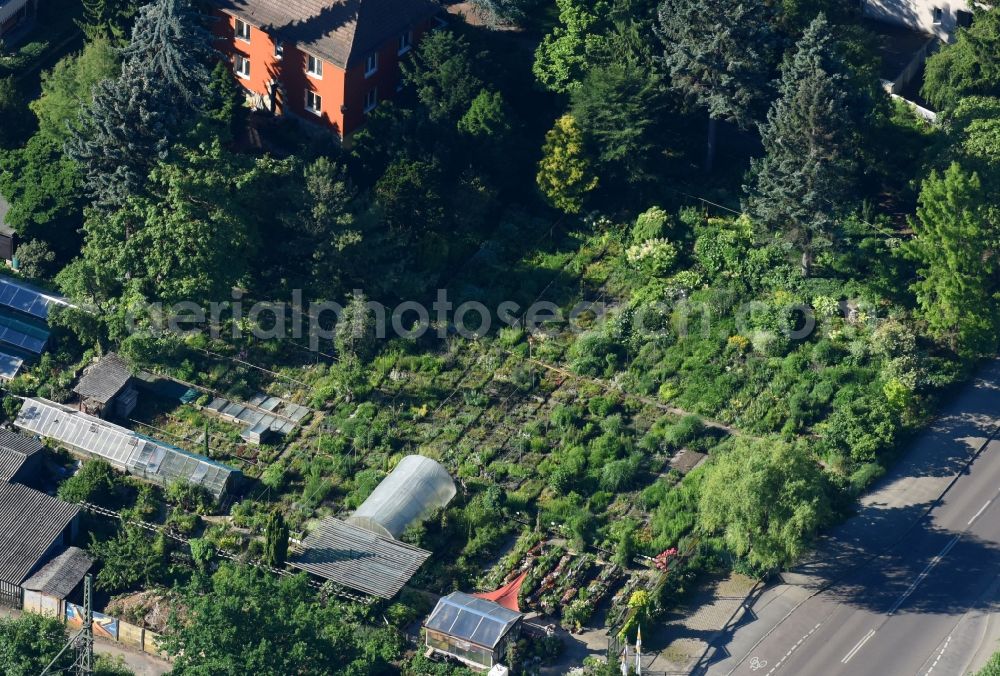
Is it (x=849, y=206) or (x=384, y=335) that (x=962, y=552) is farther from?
(x=384, y=335)

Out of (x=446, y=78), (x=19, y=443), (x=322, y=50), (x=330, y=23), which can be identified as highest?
(x=330, y=23)

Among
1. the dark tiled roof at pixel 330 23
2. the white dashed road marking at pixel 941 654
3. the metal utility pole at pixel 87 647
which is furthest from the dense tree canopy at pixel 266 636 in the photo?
the dark tiled roof at pixel 330 23

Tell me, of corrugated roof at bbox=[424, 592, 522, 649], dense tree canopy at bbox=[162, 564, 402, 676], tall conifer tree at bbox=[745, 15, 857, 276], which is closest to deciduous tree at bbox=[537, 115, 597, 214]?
tall conifer tree at bbox=[745, 15, 857, 276]

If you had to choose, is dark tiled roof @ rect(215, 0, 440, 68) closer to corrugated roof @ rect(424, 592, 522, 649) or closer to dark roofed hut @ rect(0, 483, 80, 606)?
dark roofed hut @ rect(0, 483, 80, 606)

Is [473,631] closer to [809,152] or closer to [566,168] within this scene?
[566,168]

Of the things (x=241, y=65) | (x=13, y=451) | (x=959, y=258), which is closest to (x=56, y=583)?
(x=13, y=451)

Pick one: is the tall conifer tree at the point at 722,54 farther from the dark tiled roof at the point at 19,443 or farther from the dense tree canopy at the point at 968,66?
the dark tiled roof at the point at 19,443

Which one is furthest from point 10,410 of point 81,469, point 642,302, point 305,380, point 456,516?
point 642,302
